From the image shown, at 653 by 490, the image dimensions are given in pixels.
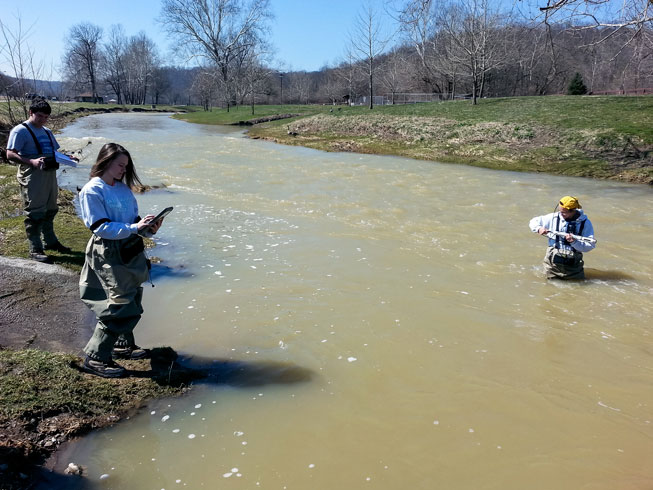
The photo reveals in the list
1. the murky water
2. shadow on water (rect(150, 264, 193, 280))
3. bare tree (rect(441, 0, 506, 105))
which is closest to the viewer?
the murky water

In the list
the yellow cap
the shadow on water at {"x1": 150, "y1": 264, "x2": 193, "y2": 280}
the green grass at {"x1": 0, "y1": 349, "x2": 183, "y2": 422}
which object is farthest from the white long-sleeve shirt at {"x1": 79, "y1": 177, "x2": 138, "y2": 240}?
the yellow cap

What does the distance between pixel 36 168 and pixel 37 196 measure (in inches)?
15.4

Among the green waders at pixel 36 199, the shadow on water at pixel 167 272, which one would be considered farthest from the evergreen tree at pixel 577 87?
the green waders at pixel 36 199

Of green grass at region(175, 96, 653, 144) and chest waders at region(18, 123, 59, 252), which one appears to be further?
green grass at region(175, 96, 653, 144)

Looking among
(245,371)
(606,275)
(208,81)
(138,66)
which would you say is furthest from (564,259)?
(138,66)

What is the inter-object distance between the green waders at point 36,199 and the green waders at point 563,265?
7207 millimetres

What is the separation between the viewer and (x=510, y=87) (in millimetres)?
60062

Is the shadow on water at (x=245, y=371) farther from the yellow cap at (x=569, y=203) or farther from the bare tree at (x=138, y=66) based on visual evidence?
the bare tree at (x=138, y=66)

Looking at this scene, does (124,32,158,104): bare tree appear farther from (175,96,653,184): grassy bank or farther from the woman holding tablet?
the woman holding tablet

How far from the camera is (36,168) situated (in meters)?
6.81

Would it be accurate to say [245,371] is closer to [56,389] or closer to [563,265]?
[56,389]

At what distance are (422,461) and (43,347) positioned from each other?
379cm

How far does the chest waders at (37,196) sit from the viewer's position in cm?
686

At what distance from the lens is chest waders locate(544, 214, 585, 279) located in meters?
7.04
